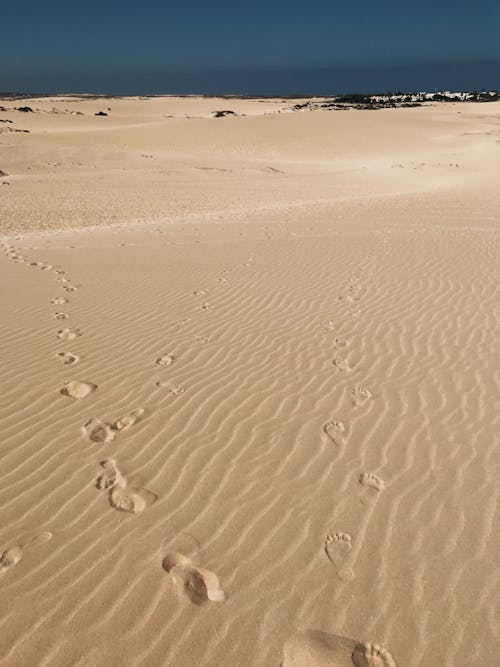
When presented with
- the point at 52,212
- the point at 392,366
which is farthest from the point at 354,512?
the point at 52,212

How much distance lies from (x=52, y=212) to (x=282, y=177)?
12.1 meters

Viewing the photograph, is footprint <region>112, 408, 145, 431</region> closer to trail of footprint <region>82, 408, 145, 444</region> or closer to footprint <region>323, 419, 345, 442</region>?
trail of footprint <region>82, 408, 145, 444</region>

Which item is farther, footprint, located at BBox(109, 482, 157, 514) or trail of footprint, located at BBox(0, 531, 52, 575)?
footprint, located at BBox(109, 482, 157, 514)

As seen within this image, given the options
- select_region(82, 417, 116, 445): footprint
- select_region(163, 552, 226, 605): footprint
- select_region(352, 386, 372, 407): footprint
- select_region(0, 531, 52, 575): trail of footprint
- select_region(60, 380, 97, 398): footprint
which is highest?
select_region(0, 531, 52, 575): trail of footprint

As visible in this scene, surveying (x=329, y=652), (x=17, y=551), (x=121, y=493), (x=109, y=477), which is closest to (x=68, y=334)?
(x=109, y=477)

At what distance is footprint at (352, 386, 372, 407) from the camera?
4805mm

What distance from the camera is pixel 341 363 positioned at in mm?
5586

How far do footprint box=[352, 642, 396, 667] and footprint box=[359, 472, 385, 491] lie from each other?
3.91 feet

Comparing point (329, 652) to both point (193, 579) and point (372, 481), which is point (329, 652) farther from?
point (372, 481)

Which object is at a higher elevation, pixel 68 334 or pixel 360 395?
pixel 360 395

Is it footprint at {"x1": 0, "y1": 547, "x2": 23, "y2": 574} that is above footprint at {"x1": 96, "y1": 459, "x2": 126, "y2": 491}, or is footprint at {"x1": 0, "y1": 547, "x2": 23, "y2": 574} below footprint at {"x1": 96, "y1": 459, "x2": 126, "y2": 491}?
above

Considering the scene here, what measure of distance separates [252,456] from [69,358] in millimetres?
2680

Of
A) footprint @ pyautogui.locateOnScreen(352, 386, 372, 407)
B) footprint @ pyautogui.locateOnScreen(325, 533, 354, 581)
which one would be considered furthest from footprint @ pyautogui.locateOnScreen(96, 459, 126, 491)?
footprint @ pyautogui.locateOnScreen(352, 386, 372, 407)

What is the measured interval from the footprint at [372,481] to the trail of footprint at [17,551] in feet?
7.07
